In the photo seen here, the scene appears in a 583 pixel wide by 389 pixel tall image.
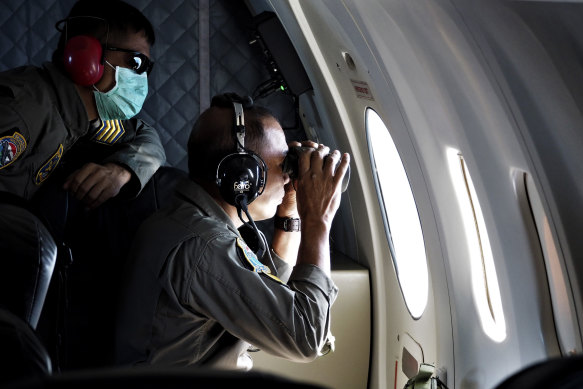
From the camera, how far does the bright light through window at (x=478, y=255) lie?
151 cm

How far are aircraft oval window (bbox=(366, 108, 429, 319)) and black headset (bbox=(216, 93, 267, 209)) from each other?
673mm

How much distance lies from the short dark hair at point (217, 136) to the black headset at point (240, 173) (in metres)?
0.02

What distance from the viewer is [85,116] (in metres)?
2.12

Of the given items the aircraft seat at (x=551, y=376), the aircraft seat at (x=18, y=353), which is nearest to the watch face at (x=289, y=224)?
the aircraft seat at (x=18, y=353)

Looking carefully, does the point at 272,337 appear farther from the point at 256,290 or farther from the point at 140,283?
the point at 140,283

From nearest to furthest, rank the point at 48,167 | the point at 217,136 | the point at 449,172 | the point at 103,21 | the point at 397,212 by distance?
the point at 449,172 < the point at 217,136 < the point at 48,167 < the point at 103,21 < the point at 397,212

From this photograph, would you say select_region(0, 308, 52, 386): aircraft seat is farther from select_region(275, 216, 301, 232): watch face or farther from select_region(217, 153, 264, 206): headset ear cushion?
select_region(275, 216, 301, 232): watch face

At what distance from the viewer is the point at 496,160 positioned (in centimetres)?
128

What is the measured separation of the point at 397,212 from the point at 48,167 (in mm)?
1224

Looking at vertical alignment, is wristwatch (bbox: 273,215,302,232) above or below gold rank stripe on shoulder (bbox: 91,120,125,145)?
below

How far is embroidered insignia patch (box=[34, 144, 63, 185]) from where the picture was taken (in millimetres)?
2010

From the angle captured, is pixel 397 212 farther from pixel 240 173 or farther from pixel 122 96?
pixel 122 96

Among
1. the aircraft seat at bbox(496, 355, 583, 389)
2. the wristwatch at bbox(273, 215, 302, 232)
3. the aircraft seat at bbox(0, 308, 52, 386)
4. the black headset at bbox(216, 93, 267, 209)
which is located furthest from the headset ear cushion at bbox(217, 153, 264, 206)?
the aircraft seat at bbox(496, 355, 583, 389)

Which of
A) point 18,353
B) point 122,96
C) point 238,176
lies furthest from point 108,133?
point 18,353
